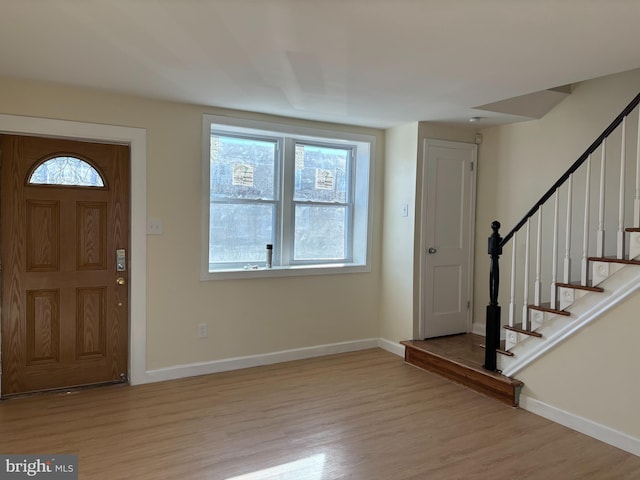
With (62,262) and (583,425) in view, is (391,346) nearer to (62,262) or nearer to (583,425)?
(583,425)

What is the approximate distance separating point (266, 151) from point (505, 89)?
2.16m

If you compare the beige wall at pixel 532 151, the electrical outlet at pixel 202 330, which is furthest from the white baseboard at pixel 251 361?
the beige wall at pixel 532 151

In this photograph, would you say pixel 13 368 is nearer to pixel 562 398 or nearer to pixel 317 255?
pixel 317 255

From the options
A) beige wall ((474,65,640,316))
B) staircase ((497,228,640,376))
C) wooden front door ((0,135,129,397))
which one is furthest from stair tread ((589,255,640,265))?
wooden front door ((0,135,129,397))

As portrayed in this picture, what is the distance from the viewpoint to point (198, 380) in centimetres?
382

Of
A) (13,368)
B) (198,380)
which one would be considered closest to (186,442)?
(198,380)

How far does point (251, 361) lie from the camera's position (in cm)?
A: 419

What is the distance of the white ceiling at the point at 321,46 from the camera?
203 centimetres

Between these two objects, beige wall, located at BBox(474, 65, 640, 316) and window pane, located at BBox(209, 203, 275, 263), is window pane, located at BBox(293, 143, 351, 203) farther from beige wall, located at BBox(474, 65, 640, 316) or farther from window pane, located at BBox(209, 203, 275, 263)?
beige wall, located at BBox(474, 65, 640, 316)

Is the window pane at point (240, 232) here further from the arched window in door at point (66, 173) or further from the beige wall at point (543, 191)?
the beige wall at point (543, 191)

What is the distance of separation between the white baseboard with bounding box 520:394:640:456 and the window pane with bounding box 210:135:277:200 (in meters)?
2.80

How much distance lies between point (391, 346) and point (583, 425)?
1.98 meters

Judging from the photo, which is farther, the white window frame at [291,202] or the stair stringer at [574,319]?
the white window frame at [291,202]

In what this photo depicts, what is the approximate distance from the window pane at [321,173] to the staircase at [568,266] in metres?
1.69
